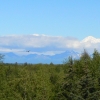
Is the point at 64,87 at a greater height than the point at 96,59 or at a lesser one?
lesser

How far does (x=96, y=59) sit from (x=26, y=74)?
14.5 m

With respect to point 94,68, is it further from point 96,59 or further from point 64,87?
point 64,87

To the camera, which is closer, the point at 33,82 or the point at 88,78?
the point at 88,78

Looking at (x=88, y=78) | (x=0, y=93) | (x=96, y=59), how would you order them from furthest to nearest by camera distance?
(x=96, y=59) → (x=0, y=93) → (x=88, y=78)

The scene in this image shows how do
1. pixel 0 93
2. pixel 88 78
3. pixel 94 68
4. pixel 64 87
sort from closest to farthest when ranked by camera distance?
pixel 88 78
pixel 64 87
pixel 0 93
pixel 94 68

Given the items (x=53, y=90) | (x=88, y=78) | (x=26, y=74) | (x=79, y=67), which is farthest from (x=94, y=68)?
(x=88, y=78)

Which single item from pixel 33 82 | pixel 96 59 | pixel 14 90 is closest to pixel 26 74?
pixel 33 82

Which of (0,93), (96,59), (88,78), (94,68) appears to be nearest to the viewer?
(88,78)

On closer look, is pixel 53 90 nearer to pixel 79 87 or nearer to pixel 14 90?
pixel 14 90

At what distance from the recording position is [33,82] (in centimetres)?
5638

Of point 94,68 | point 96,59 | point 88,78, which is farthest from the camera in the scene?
point 96,59

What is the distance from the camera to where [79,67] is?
60219 millimetres

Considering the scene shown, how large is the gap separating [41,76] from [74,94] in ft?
48.4

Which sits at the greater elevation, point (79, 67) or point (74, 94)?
point (79, 67)
